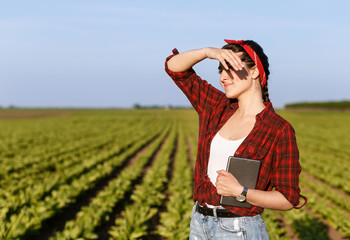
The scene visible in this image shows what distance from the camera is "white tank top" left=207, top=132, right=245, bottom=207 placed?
167cm

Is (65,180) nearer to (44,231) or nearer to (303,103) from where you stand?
(44,231)

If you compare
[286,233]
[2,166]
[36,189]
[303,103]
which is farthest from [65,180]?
[303,103]

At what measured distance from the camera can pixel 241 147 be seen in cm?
163

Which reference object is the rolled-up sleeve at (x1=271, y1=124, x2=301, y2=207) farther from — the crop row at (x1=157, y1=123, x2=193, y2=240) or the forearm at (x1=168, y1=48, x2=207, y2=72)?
the crop row at (x1=157, y1=123, x2=193, y2=240)

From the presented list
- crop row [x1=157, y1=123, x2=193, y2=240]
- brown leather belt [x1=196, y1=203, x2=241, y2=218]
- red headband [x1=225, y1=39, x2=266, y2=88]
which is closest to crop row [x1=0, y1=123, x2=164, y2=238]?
crop row [x1=157, y1=123, x2=193, y2=240]

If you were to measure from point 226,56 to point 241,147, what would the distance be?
0.49 metres

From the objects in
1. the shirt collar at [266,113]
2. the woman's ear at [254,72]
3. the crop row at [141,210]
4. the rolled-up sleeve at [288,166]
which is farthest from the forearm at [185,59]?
the crop row at [141,210]

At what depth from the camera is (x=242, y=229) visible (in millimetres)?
1622

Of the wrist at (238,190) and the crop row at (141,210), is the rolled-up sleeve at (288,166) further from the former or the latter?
the crop row at (141,210)

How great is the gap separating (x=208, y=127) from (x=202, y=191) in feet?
1.30

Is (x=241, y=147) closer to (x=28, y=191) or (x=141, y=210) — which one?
(x=141, y=210)

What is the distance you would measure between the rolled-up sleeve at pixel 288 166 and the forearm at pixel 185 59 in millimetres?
616

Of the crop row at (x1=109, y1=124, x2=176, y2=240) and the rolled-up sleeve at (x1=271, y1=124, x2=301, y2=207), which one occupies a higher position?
the rolled-up sleeve at (x1=271, y1=124, x2=301, y2=207)

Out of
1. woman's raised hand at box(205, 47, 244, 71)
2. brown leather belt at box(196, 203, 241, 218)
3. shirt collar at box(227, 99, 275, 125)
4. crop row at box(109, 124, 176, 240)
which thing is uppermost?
woman's raised hand at box(205, 47, 244, 71)
